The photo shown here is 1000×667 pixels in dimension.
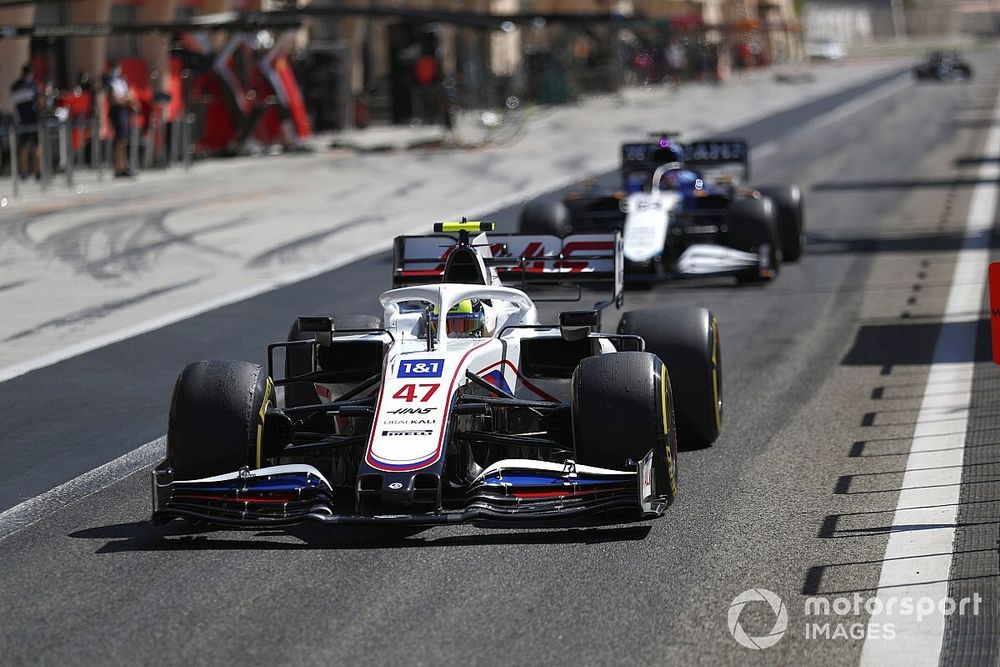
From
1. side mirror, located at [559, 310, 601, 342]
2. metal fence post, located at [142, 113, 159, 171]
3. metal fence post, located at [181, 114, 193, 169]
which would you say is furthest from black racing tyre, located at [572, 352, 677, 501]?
metal fence post, located at [142, 113, 159, 171]

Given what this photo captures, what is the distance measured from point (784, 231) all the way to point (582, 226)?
251 centimetres

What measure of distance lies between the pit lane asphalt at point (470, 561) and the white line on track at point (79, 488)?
102 millimetres

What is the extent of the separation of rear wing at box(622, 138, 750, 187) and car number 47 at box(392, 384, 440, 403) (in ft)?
32.4

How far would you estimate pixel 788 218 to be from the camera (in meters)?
17.5

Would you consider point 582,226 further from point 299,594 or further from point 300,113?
point 300,113

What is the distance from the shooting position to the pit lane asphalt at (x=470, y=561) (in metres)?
5.95

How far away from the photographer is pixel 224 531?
752 cm

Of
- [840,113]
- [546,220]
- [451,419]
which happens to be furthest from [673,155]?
[840,113]

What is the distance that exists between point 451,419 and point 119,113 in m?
21.9

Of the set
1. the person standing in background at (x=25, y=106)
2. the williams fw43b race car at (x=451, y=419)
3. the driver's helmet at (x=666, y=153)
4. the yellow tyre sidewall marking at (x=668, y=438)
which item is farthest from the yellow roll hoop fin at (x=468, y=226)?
the person standing in background at (x=25, y=106)

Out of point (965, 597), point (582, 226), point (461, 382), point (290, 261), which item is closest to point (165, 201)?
point (290, 261)

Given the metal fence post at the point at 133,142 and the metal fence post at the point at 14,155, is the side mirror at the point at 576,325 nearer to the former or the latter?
Answer: the metal fence post at the point at 14,155

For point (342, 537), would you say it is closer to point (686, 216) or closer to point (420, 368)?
point (420, 368)

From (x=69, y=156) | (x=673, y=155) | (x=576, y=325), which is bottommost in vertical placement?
(x=576, y=325)
